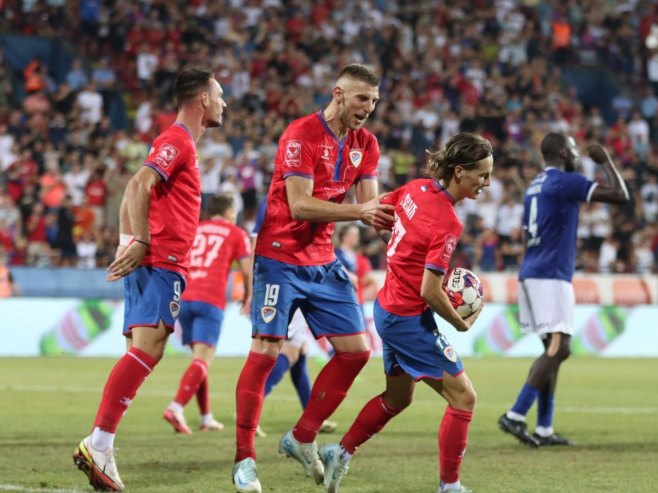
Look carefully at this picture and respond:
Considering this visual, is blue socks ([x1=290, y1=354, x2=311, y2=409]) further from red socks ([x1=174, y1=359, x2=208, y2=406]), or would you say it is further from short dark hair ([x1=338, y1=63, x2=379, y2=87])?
short dark hair ([x1=338, y1=63, x2=379, y2=87])

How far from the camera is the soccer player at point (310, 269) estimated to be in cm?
736

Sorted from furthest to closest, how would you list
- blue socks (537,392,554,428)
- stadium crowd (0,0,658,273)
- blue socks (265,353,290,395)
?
stadium crowd (0,0,658,273) → blue socks (265,353,290,395) → blue socks (537,392,554,428)

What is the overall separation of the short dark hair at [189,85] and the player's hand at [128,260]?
1.08 m

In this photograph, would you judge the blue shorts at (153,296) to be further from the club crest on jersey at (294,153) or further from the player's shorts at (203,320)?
the player's shorts at (203,320)

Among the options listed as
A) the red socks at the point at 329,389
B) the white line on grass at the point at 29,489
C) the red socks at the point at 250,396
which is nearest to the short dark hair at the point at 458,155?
the red socks at the point at 329,389

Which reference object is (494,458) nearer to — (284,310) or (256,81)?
(284,310)

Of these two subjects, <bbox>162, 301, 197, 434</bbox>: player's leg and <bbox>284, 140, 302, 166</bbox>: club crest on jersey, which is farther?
<bbox>162, 301, 197, 434</bbox>: player's leg

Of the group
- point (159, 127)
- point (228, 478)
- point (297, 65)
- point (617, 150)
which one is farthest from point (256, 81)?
point (228, 478)

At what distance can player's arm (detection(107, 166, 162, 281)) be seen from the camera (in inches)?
290

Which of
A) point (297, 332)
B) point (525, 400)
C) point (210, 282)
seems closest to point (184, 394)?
point (210, 282)

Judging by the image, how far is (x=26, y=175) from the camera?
915 inches

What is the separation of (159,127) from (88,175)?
226 centimetres

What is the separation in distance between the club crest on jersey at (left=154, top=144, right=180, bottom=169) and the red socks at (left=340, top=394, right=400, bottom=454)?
2006 mm

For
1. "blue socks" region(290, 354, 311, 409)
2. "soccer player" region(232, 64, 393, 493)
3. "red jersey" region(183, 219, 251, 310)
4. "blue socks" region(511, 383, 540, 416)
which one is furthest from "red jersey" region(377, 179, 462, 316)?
"red jersey" region(183, 219, 251, 310)
